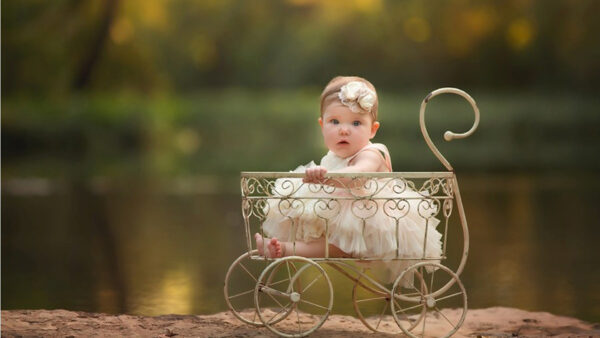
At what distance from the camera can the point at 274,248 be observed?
10.1 ft

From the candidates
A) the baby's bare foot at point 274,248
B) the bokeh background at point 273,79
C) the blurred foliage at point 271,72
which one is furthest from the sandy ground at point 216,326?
the blurred foliage at point 271,72

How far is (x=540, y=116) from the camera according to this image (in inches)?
684

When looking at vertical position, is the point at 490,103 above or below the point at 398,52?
below

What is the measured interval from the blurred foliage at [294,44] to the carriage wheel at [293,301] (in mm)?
13339

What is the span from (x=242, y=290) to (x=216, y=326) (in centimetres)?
122

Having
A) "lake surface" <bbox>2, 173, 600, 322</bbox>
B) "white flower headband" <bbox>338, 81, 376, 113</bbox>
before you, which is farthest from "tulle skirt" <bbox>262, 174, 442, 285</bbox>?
"lake surface" <bbox>2, 173, 600, 322</bbox>

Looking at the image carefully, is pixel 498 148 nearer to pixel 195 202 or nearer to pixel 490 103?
pixel 490 103

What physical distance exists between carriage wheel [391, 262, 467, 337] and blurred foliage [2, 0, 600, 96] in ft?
43.9

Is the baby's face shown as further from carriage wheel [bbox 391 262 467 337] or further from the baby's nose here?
carriage wheel [bbox 391 262 467 337]

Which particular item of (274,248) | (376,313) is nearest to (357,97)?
(274,248)

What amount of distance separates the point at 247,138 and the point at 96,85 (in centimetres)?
336

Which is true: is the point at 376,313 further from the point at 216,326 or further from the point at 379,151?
the point at 379,151

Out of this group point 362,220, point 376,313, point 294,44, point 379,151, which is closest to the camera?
point 362,220

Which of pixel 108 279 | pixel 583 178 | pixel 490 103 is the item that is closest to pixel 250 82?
pixel 490 103
